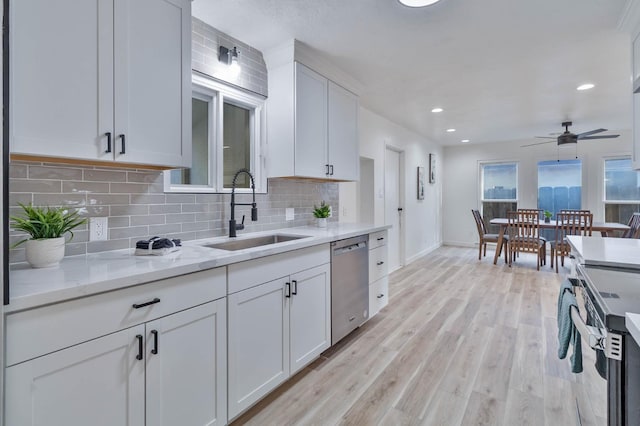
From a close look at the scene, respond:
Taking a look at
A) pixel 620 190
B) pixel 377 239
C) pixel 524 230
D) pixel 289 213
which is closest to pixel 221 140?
pixel 289 213

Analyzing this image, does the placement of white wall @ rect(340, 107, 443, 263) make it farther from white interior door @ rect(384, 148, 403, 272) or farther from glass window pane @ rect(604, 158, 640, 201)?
glass window pane @ rect(604, 158, 640, 201)

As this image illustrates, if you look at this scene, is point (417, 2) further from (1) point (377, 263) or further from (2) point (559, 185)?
(2) point (559, 185)

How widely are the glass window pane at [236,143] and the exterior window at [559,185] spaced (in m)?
6.64

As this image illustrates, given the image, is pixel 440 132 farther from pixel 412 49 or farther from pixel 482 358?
pixel 482 358

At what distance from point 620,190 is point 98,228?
26.7 feet

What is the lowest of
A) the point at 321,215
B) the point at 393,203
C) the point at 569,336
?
the point at 569,336

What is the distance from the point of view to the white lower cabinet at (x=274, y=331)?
5.46 ft

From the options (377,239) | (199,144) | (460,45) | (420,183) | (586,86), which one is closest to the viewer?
(199,144)

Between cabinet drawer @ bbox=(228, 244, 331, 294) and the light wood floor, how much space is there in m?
0.76

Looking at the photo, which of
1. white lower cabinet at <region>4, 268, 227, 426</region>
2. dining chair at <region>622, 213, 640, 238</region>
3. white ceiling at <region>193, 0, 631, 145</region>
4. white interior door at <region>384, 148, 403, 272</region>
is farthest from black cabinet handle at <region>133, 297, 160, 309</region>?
dining chair at <region>622, 213, 640, 238</region>

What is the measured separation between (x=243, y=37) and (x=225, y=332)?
211 centimetres

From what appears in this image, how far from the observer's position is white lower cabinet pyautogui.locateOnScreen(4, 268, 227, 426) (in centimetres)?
100

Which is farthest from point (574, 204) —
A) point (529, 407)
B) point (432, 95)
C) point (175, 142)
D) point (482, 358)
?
point (175, 142)

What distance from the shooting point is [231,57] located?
2355mm
